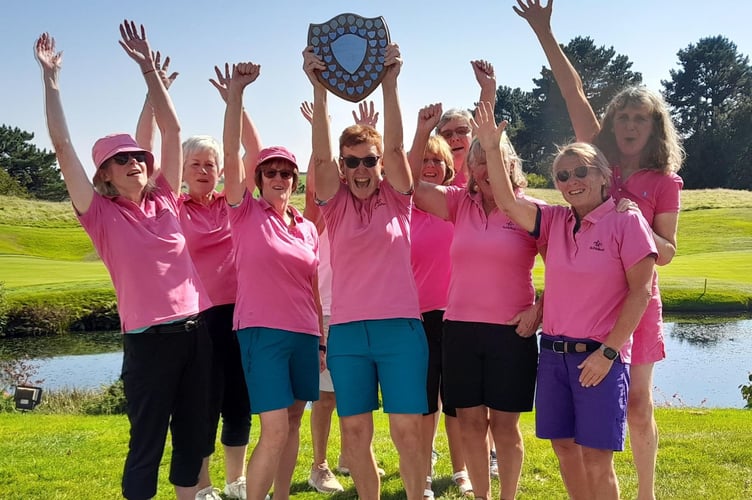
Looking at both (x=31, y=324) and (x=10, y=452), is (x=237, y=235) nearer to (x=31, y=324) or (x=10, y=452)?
(x=10, y=452)

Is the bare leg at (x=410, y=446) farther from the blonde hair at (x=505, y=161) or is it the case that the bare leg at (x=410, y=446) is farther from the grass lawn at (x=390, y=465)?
the blonde hair at (x=505, y=161)

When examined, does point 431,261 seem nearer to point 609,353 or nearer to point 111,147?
point 609,353

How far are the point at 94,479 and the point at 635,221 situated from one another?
4.45 metres

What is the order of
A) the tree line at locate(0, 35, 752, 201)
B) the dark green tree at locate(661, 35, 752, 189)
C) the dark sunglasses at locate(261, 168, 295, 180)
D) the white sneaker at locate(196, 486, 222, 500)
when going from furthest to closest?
the tree line at locate(0, 35, 752, 201) → the dark green tree at locate(661, 35, 752, 189) → the white sneaker at locate(196, 486, 222, 500) → the dark sunglasses at locate(261, 168, 295, 180)

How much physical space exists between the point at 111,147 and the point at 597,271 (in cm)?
280

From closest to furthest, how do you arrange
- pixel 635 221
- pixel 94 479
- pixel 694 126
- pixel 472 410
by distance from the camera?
pixel 635 221, pixel 472 410, pixel 94 479, pixel 694 126

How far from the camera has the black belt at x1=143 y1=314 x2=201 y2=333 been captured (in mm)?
3811

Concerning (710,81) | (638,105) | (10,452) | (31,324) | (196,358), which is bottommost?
(31,324)

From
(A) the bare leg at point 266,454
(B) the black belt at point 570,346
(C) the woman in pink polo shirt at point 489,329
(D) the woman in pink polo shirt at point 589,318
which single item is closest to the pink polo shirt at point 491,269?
(C) the woman in pink polo shirt at point 489,329

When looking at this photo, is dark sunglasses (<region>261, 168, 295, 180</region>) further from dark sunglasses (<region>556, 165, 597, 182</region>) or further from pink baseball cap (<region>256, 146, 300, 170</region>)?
dark sunglasses (<region>556, 165, 597, 182</region>)

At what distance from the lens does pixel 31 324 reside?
20031 millimetres

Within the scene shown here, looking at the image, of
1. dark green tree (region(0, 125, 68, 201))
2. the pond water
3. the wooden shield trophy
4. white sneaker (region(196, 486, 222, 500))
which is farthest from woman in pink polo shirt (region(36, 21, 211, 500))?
dark green tree (region(0, 125, 68, 201))

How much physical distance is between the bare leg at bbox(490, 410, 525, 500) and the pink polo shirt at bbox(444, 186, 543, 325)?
2.01 ft

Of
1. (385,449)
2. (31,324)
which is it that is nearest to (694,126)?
(31,324)
